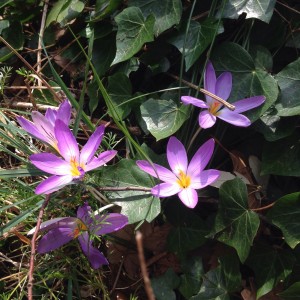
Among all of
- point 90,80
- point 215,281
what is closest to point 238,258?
point 215,281

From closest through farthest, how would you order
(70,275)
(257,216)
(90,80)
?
(257,216) < (70,275) < (90,80)

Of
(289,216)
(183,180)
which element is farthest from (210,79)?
(289,216)

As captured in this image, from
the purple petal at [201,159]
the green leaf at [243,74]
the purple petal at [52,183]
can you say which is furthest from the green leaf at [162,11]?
the purple petal at [52,183]

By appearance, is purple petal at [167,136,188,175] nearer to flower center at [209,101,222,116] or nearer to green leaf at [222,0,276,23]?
flower center at [209,101,222,116]

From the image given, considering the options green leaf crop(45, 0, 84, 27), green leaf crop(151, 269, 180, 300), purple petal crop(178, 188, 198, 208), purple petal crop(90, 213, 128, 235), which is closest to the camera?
purple petal crop(178, 188, 198, 208)

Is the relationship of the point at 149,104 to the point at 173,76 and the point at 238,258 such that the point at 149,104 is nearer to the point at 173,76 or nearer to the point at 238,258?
the point at 173,76

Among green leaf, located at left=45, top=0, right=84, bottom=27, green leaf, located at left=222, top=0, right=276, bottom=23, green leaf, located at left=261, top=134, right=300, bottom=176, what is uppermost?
green leaf, located at left=45, top=0, right=84, bottom=27

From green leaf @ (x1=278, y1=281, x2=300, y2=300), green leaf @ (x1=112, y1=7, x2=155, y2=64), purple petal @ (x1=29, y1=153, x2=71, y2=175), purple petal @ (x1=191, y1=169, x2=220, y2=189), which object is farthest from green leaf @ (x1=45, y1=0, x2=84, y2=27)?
green leaf @ (x1=278, y1=281, x2=300, y2=300)
